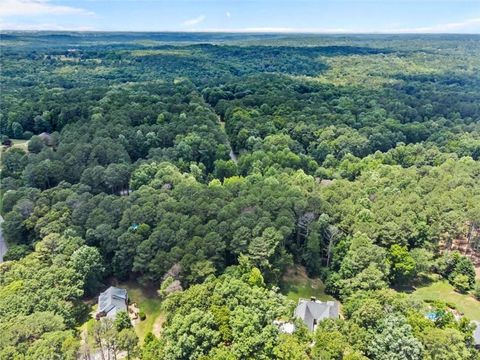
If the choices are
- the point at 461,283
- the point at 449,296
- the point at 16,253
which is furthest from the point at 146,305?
the point at 461,283

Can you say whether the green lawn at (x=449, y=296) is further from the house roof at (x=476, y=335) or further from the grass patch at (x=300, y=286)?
the grass patch at (x=300, y=286)

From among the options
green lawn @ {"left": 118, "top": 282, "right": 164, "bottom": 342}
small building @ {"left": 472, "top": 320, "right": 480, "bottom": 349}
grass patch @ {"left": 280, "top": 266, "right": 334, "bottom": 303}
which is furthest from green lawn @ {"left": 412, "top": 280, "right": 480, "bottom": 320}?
green lawn @ {"left": 118, "top": 282, "right": 164, "bottom": 342}

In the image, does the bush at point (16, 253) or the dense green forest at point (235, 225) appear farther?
the bush at point (16, 253)

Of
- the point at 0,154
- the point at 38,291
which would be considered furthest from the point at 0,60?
the point at 38,291

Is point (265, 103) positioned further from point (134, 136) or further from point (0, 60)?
point (0, 60)

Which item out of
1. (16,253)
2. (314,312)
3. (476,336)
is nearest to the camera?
(476,336)

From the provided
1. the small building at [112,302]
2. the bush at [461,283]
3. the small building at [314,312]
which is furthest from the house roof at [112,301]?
the bush at [461,283]

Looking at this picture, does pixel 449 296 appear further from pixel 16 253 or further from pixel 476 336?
pixel 16 253
